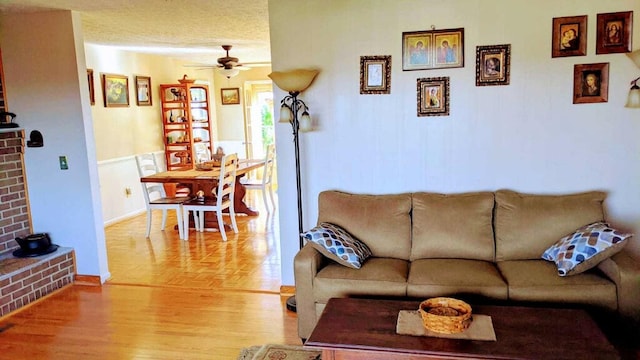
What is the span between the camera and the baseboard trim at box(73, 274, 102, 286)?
164 inches

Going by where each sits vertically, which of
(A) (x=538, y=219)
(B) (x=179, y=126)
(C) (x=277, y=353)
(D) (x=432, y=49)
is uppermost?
(D) (x=432, y=49)

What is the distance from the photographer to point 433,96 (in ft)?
11.2

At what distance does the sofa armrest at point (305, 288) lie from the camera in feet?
9.59

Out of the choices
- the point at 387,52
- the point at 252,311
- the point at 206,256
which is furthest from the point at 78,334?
the point at 387,52

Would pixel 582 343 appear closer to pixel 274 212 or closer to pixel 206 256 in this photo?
pixel 206 256

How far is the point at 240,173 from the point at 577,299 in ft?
13.6

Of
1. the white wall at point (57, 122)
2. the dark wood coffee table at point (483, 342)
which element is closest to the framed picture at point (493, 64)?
the dark wood coffee table at point (483, 342)

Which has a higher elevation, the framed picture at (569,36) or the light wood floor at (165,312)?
the framed picture at (569,36)

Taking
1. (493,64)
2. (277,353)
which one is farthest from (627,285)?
(277,353)

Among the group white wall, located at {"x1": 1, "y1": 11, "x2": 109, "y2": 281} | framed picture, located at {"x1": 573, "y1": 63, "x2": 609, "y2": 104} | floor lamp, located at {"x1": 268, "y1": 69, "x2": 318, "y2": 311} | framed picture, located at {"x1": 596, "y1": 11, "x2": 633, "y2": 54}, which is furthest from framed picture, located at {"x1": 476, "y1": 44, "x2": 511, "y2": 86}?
white wall, located at {"x1": 1, "y1": 11, "x2": 109, "y2": 281}

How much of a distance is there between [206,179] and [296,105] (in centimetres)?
227

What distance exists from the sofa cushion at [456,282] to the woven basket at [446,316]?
45cm

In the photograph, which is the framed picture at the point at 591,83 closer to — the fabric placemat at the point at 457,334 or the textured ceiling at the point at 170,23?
the fabric placemat at the point at 457,334

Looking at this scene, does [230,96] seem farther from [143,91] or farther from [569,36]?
[569,36]
